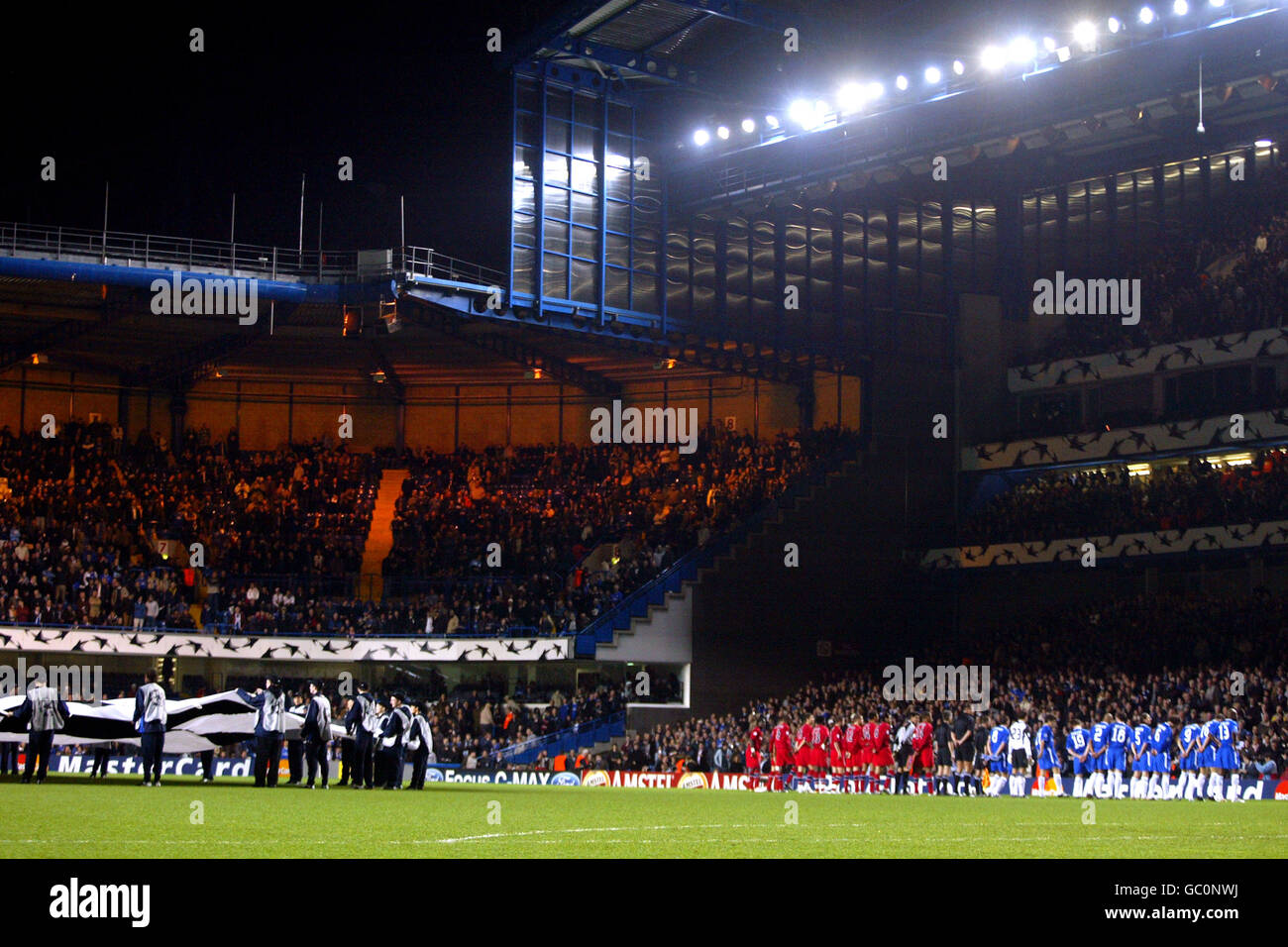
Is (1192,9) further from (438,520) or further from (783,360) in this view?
(438,520)

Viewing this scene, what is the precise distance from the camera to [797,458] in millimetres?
46219

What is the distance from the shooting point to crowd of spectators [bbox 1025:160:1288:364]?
40.0 meters

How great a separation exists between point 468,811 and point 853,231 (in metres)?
32.8

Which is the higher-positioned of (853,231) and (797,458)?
(853,231)

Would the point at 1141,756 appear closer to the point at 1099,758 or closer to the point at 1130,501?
the point at 1099,758

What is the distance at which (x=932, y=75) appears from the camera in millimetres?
34000

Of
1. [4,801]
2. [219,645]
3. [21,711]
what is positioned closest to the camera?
[4,801]

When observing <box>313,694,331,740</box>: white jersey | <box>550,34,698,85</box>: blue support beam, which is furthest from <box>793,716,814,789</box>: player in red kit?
<box>550,34,698,85</box>: blue support beam

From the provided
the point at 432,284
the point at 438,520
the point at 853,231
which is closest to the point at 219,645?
the point at 438,520

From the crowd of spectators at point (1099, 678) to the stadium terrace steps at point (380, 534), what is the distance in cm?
1013

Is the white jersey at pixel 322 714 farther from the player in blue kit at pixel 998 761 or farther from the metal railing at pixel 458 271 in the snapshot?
the metal railing at pixel 458 271

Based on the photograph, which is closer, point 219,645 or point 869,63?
point 869,63

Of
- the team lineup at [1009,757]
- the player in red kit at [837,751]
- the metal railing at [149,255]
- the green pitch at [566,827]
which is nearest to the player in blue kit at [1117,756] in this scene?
the team lineup at [1009,757]

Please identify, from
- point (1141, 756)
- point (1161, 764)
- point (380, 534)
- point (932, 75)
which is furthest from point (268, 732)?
point (380, 534)
